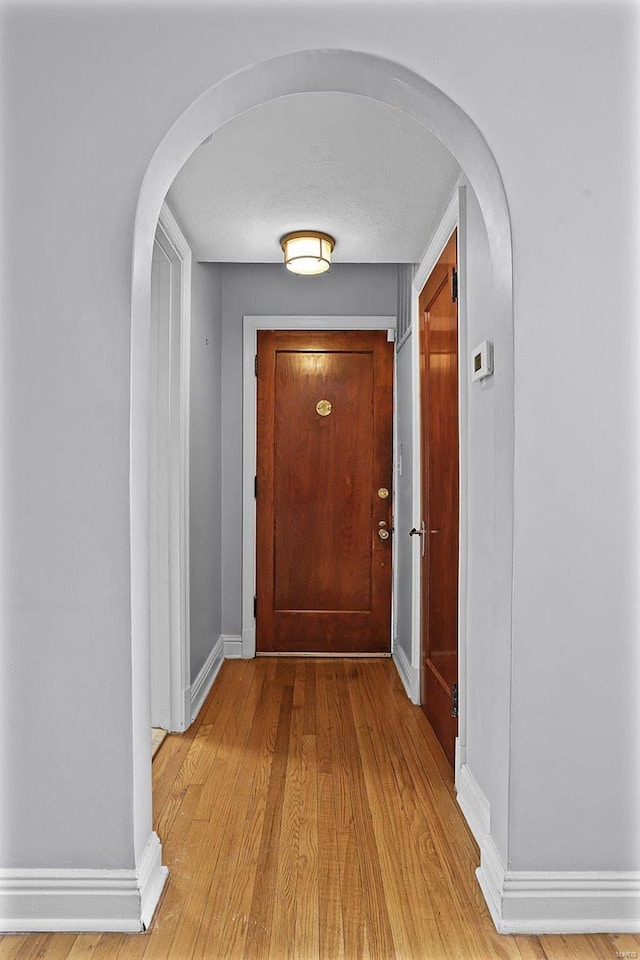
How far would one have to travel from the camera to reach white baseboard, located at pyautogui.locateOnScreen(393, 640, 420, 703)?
3320mm

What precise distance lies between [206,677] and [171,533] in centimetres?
95

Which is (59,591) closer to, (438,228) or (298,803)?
(298,803)

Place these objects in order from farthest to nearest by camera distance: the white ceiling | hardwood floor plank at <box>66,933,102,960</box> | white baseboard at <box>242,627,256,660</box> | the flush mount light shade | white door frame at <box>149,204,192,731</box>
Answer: white baseboard at <box>242,627,256,660</box>
the flush mount light shade
white door frame at <box>149,204,192,731</box>
the white ceiling
hardwood floor plank at <box>66,933,102,960</box>

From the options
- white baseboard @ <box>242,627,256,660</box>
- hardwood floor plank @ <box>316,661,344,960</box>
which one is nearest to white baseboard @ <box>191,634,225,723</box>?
white baseboard @ <box>242,627,256,660</box>

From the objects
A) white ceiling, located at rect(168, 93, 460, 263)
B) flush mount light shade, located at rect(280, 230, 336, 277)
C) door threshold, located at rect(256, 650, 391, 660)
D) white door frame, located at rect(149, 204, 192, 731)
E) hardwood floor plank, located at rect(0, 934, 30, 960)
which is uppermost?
white ceiling, located at rect(168, 93, 460, 263)

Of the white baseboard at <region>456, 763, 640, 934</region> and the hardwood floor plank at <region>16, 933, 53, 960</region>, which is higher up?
the white baseboard at <region>456, 763, 640, 934</region>

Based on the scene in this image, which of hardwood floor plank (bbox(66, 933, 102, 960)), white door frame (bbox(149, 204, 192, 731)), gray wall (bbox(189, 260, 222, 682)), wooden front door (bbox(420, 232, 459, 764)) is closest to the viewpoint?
hardwood floor plank (bbox(66, 933, 102, 960))

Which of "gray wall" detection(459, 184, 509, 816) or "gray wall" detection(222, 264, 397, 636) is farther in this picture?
"gray wall" detection(222, 264, 397, 636)

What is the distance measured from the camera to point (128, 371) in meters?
1.61

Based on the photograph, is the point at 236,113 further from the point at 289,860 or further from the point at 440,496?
the point at 289,860

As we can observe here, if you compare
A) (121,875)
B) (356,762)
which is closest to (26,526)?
(121,875)

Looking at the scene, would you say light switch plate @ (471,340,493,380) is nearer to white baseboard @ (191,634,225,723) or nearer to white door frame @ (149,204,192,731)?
white door frame @ (149,204,192,731)

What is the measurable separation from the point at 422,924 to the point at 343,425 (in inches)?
115

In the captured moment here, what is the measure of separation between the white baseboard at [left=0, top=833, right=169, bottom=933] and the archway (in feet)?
0.34
